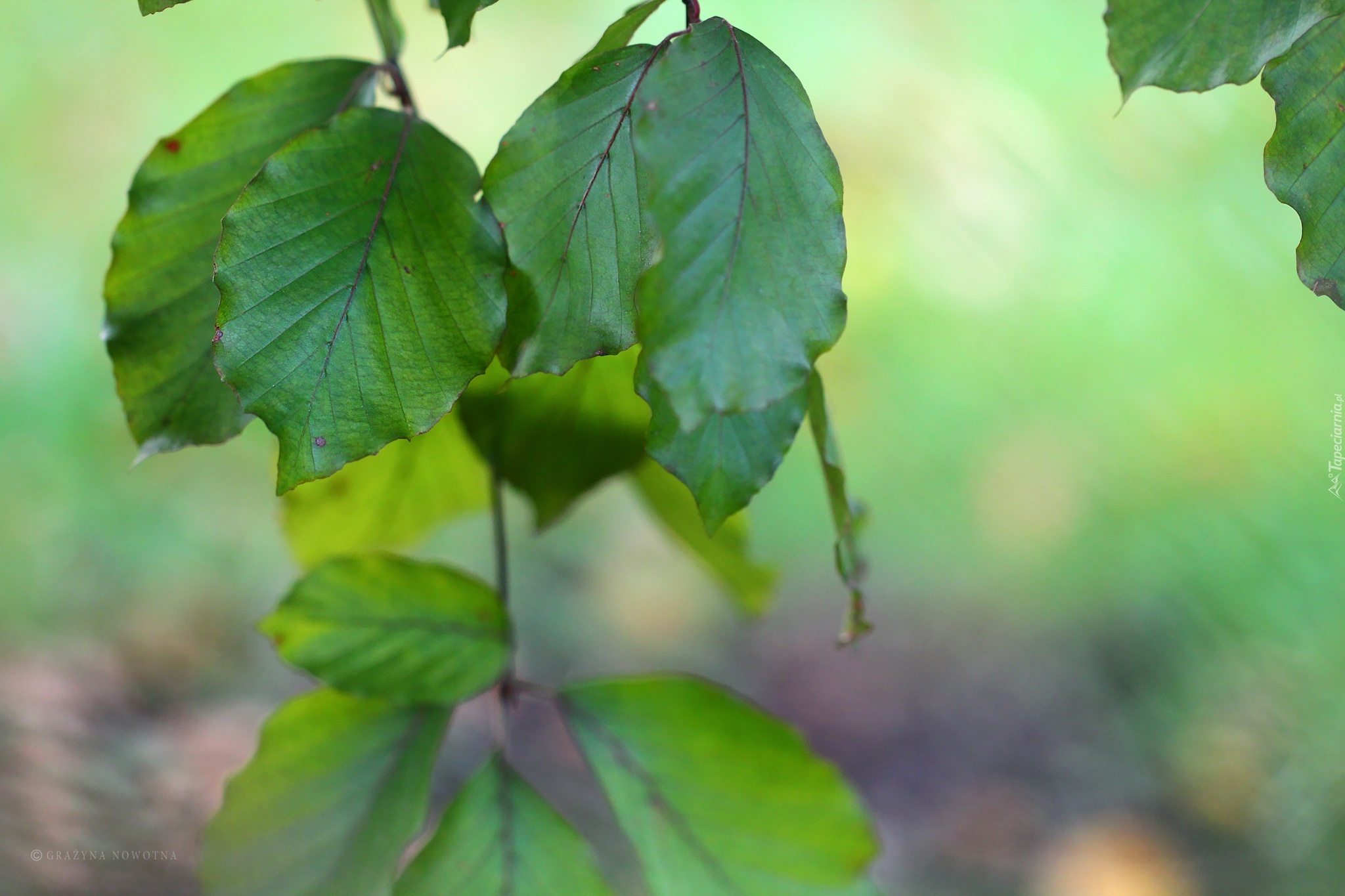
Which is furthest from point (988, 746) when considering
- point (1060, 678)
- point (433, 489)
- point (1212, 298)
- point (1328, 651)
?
point (433, 489)

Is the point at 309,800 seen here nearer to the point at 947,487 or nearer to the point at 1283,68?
the point at 1283,68

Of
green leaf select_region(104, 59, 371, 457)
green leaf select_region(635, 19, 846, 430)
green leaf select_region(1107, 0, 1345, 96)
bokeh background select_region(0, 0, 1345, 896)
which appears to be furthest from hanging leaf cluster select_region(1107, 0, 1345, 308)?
bokeh background select_region(0, 0, 1345, 896)

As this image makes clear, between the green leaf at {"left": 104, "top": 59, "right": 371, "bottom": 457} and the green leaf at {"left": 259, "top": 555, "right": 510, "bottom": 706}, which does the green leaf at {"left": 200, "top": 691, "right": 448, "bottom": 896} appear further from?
the green leaf at {"left": 104, "top": 59, "right": 371, "bottom": 457}

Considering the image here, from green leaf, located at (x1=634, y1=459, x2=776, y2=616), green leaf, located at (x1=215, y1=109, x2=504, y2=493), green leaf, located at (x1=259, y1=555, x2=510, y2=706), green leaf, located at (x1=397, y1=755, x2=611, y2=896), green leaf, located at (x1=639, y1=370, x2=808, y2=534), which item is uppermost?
green leaf, located at (x1=215, y1=109, x2=504, y2=493)

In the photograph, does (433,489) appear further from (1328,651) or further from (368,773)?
(1328,651)

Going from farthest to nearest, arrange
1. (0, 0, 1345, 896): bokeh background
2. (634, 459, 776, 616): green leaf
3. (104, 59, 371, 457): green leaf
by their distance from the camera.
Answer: (0, 0, 1345, 896): bokeh background < (634, 459, 776, 616): green leaf < (104, 59, 371, 457): green leaf

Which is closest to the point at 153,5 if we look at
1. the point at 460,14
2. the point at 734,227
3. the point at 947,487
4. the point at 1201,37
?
the point at 460,14

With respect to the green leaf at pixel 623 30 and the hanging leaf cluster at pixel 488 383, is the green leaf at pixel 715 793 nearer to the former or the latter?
the hanging leaf cluster at pixel 488 383
